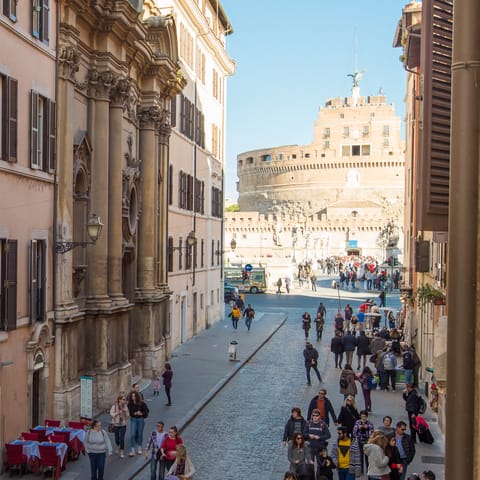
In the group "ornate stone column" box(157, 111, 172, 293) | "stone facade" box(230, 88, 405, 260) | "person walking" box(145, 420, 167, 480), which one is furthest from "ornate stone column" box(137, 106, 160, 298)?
"stone facade" box(230, 88, 405, 260)

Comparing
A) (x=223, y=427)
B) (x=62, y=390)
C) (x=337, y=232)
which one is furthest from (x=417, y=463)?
(x=337, y=232)

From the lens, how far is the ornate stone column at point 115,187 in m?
20.0

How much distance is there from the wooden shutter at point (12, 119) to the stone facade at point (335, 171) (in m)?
98.2

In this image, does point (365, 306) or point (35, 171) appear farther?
point (365, 306)

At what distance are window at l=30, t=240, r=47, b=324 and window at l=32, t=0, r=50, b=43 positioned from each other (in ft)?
12.8

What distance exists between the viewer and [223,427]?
1805 centimetres

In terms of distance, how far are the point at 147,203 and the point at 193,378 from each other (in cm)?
537

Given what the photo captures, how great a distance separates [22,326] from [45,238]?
197 cm

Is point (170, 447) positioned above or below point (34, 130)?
below

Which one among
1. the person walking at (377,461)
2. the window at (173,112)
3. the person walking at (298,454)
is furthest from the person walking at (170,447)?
the window at (173,112)

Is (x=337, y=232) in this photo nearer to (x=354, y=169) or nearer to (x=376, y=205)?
(x=376, y=205)

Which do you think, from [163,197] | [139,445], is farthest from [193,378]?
[139,445]

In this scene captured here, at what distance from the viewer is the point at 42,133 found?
1556 cm

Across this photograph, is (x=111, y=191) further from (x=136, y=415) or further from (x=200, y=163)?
(x=200, y=163)
